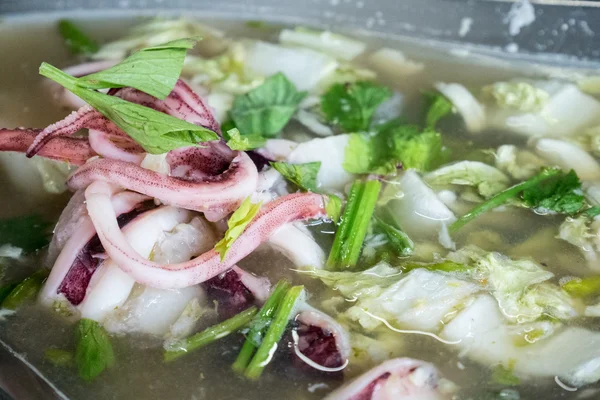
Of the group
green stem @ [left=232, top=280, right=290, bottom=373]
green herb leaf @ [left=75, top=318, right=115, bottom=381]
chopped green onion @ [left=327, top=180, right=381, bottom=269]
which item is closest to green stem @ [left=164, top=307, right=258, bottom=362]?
green stem @ [left=232, top=280, right=290, bottom=373]

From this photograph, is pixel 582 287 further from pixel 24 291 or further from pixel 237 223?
pixel 24 291

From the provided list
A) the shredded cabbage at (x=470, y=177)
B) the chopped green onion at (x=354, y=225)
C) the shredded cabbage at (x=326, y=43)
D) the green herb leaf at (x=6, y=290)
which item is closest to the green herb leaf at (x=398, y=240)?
the chopped green onion at (x=354, y=225)

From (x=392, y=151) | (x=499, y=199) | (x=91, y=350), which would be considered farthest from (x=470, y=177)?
(x=91, y=350)

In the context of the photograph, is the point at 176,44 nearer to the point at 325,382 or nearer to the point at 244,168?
the point at 244,168

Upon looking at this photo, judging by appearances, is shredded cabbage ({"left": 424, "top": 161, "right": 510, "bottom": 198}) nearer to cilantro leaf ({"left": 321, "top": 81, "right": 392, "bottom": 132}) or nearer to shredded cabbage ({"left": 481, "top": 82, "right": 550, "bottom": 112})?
cilantro leaf ({"left": 321, "top": 81, "right": 392, "bottom": 132})

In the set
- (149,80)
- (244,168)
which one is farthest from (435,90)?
(149,80)

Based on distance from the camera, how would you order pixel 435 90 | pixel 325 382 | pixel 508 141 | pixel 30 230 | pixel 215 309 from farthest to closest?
pixel 435 90, pixel 508 141, pixel 30 230, pixel 215 309, pixel 325 382
